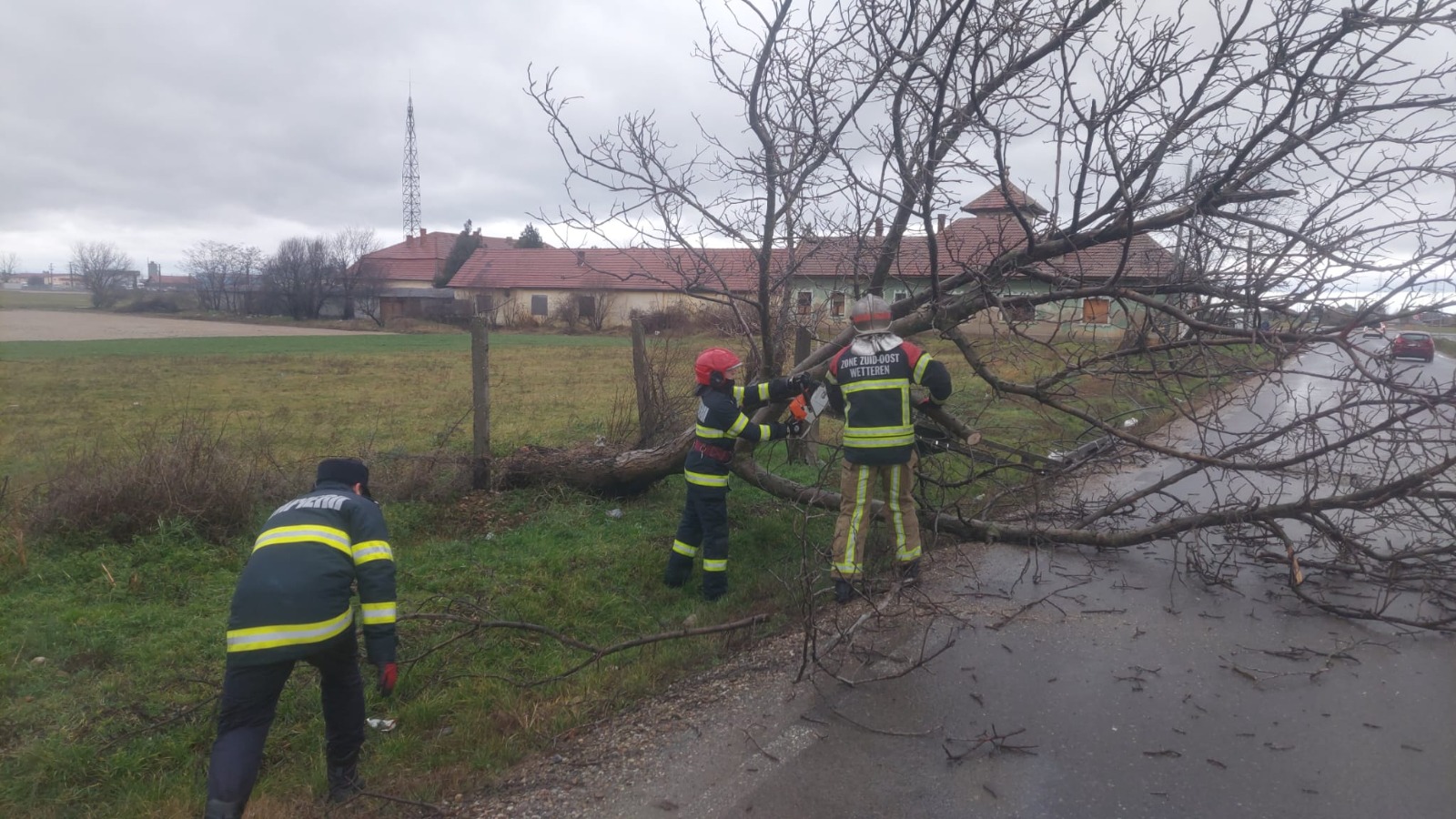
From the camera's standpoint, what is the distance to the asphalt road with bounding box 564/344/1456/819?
3.44 metres

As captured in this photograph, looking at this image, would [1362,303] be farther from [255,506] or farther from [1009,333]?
[255,506]

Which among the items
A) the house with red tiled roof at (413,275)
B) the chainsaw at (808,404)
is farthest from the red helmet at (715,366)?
the house with red tiled roof at (413,275)

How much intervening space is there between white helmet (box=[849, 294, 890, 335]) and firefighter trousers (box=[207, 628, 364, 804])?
3.52 m

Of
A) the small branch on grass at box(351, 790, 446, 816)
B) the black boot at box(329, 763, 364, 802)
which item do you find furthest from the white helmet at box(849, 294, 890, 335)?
the black boot at box(329, 763, 364, 802)

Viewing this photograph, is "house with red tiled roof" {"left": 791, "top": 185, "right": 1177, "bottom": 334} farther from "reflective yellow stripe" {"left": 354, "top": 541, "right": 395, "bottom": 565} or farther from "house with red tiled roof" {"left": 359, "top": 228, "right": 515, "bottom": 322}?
"house with red tiled roof" {"left": 359, "top": 228, "right": 515, "bottom": 322}

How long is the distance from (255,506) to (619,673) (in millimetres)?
3604

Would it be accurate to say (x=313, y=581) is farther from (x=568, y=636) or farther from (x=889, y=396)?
(x=889, y=396)

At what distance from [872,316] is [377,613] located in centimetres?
347

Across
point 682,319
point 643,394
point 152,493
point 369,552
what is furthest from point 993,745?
point 682,319

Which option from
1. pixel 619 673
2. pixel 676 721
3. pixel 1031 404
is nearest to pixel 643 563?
pixel 619 673

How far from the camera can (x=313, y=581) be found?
3.29m

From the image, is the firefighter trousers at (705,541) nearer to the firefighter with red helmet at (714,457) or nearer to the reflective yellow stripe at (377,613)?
the firefighter with red helmet at (714,457)

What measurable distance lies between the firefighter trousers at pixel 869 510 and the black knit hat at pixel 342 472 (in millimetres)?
2889

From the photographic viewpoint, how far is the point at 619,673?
15.3ft
